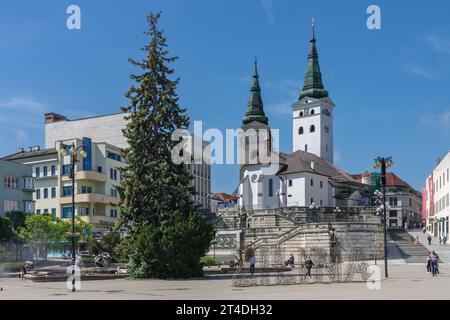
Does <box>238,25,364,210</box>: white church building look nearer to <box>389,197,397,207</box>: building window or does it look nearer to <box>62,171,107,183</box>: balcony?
<box>389,197,397,207</box>: building window

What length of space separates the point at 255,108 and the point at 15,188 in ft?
211

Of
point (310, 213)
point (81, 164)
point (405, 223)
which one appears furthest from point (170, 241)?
point (405, 223)

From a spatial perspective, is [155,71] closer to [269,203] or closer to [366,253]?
[366,253]

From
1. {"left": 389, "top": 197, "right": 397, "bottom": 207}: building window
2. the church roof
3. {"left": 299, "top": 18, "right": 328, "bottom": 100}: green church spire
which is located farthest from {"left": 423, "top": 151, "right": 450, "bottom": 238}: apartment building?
{"left": 299, "top": 18, "right": 328, "bottom": 100}: green church spire

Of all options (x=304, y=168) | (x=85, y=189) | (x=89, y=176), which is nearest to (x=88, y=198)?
(x=85, y=189)

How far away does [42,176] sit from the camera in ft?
302

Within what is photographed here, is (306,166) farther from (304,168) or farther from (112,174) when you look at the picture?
(112,174)

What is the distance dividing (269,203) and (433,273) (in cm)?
6205

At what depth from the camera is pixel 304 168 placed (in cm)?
9994

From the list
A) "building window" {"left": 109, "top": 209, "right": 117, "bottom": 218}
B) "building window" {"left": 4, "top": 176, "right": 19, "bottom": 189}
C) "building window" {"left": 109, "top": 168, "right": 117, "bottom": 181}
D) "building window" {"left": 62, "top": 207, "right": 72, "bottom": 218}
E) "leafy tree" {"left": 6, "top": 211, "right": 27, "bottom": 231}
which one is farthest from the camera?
"building window" {"left": 109, "top": 209, "right": 117, "bottom": 218}

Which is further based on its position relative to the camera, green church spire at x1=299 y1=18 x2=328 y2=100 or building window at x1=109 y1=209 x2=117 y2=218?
green church spire at x1=299 y1=18 x2=328 y2=100

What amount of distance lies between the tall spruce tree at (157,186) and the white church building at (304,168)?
170ft

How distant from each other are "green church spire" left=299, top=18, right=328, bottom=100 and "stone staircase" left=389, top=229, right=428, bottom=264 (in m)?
62.7

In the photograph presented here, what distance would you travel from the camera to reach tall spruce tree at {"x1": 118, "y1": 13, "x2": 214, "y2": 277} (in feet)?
132
